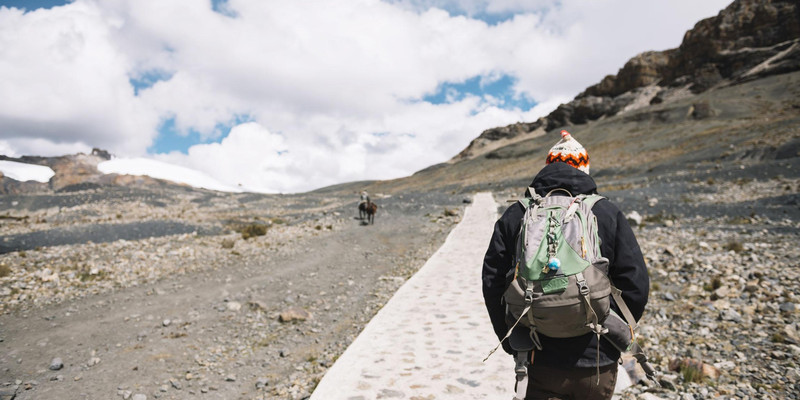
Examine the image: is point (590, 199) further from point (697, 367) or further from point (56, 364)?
point (56, 364)

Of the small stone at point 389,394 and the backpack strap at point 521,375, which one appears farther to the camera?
the small stone at point 389,394

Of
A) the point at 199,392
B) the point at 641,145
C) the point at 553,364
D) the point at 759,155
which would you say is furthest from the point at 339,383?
the point at 641,145

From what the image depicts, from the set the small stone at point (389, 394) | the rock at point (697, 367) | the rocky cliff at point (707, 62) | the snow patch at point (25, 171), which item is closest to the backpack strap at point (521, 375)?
the small stone at point (389, 394)

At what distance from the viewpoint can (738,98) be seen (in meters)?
71.4

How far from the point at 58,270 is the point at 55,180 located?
72.6 meters

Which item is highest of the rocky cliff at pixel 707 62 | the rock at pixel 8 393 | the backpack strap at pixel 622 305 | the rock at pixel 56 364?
the rocky cliff at pixel 707 62

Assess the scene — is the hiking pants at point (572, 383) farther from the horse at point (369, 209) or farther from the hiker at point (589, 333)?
the horse at point (369, 209)

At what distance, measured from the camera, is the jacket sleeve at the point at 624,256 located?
7.68 feet

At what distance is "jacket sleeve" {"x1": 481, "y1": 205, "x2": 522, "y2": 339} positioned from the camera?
254cm

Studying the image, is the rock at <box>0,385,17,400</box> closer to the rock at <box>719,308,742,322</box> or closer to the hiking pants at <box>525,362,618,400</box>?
the hiking pants at <box>525,362,618,400</box>

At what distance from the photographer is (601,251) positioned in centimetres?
236

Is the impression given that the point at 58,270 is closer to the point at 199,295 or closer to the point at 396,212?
the point at 199,295

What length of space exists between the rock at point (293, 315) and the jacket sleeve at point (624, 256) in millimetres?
7497

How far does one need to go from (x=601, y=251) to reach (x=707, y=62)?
403 feet
